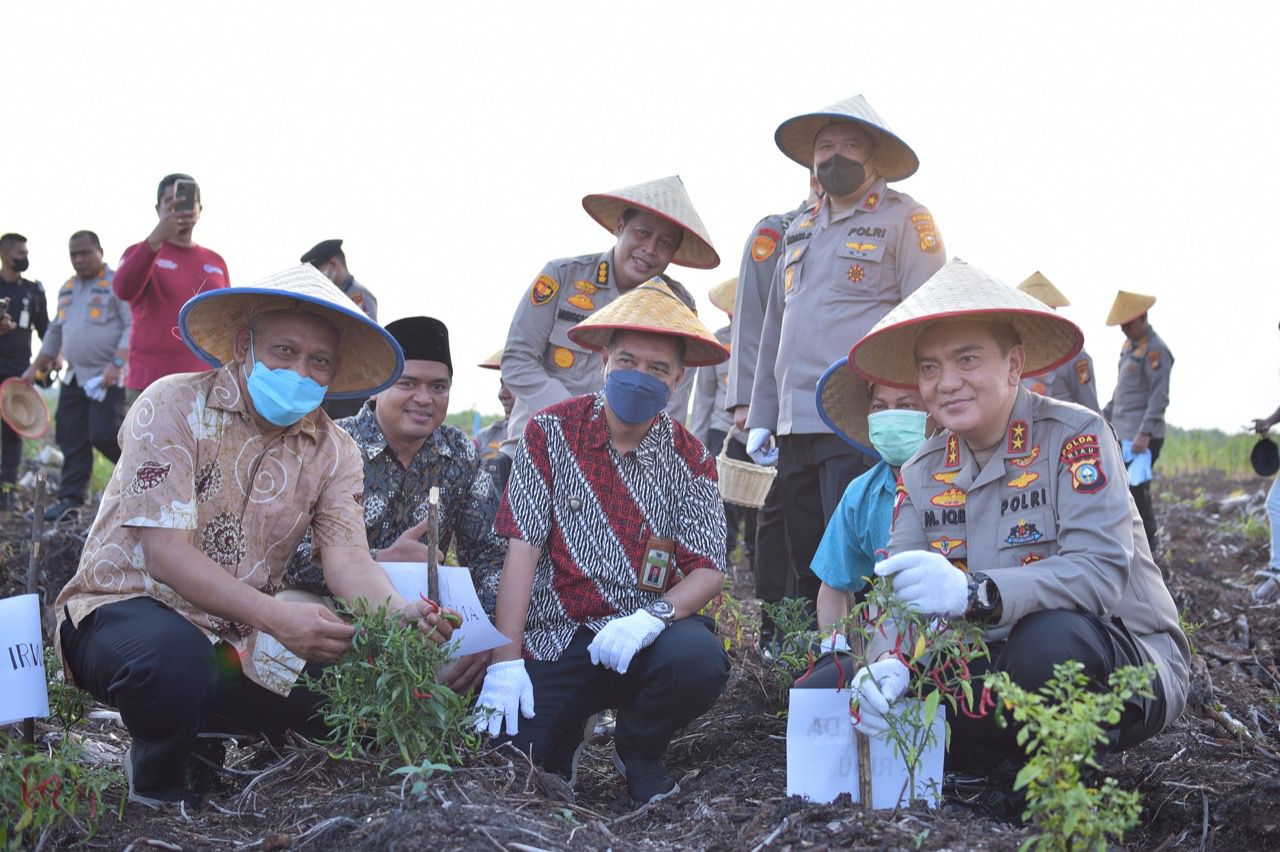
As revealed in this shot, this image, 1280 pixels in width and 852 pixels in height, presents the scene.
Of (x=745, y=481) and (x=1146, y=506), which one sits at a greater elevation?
(x=745, y=481)

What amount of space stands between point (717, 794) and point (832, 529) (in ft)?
3.20

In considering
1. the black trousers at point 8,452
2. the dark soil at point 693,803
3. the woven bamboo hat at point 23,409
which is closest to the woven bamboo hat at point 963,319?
the dark soil at point 693,803

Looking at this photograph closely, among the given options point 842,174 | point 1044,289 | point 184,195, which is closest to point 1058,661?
point 842,174

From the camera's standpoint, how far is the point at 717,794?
3178 mm

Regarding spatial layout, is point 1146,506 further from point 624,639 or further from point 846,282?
point 624,639

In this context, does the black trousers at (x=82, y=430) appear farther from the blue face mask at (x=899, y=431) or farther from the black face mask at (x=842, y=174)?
the blue face mask at (x=899, y=431)

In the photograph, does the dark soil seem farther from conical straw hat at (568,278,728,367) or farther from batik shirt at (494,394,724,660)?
conical straw hat at (568,278,728,367)

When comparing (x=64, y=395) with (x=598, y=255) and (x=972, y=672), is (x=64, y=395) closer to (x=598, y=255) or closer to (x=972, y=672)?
(x=598, y=255)

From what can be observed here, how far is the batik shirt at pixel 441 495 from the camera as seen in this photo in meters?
3.93

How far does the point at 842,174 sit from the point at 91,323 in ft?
20.6

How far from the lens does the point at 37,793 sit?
2410 mm

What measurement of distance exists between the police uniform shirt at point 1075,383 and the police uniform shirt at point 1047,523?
506 cm

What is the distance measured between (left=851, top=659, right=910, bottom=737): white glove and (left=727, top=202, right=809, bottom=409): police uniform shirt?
8.62 feet

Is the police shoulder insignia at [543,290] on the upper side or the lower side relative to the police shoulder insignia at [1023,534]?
upper
